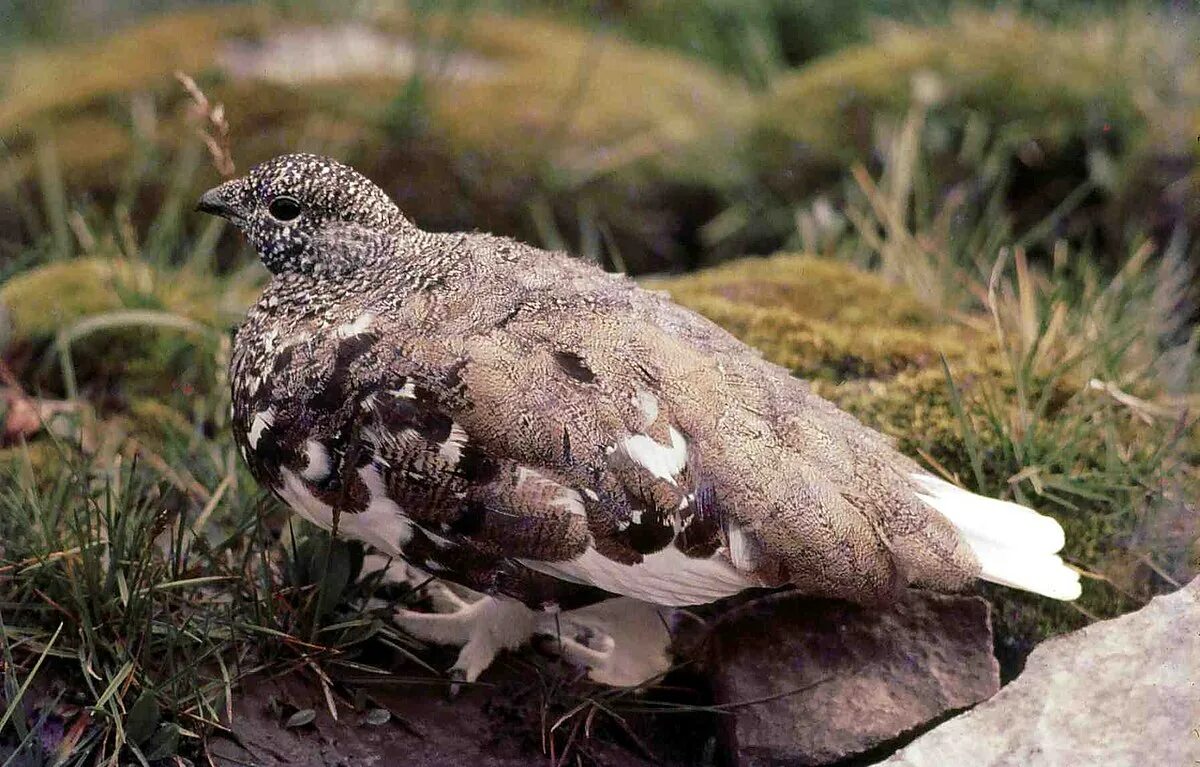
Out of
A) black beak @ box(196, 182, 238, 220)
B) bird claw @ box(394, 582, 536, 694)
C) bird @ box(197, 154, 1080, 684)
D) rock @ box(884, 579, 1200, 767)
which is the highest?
black beak @ box(196, 182, 238, 220)

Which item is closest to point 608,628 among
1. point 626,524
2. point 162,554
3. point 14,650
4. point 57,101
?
point 626,524

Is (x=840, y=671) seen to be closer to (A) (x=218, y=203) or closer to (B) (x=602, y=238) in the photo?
(A) (x=218, y=203)

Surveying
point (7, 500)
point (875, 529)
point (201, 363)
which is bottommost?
point (201, 363)

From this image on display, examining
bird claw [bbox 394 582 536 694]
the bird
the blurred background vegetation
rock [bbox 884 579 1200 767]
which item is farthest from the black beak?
rock [bbox 884 579 1200 767]

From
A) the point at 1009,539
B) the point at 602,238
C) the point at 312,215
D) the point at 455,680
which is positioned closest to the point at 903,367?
the point at 1009,539

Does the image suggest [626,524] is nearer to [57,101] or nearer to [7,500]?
[7,500]

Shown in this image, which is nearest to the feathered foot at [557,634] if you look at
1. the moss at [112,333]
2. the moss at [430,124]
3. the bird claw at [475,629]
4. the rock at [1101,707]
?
the bird claw at [475,629]

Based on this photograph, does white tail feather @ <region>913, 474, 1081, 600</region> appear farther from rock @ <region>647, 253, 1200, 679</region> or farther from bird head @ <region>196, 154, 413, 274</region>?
bird head @ <region>196, 154, 413, 274</region>
